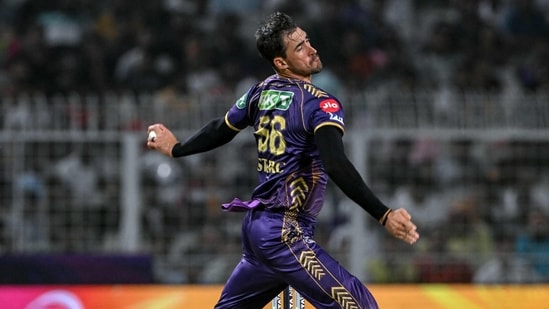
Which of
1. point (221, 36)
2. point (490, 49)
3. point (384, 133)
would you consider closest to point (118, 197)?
point (384, 133)

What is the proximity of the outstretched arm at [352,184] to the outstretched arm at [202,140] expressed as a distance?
2.88 feet

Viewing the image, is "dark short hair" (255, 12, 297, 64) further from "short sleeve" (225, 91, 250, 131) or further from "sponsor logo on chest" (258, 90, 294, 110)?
"short sleeve" (225, 91, 250, 131)

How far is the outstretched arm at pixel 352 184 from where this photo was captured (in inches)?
217

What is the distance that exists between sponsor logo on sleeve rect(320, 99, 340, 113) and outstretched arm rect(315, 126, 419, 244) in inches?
4.3

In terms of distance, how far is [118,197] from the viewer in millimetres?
11469

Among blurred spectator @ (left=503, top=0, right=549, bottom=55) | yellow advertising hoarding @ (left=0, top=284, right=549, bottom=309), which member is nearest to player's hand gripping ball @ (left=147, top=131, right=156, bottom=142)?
yellow advertising hoarding @ (left=0, top=284, right=549, bottom=309)

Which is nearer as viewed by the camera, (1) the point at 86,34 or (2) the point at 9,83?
(2) the point at 9,83

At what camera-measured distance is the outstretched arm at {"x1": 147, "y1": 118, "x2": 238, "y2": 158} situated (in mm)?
6469

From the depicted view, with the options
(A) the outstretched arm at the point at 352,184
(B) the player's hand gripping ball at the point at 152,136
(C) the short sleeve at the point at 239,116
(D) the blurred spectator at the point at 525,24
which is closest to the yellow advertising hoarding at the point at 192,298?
(B) the player's hand gripping ball at the point at 152,136

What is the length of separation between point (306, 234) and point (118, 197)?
5.73m

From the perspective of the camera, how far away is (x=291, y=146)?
5945 millimetres

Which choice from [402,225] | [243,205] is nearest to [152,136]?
[243,205]

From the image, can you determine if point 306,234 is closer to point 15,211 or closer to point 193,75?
point 15,211

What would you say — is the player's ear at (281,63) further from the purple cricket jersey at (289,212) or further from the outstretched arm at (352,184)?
the outstretched arm at (352,184)
